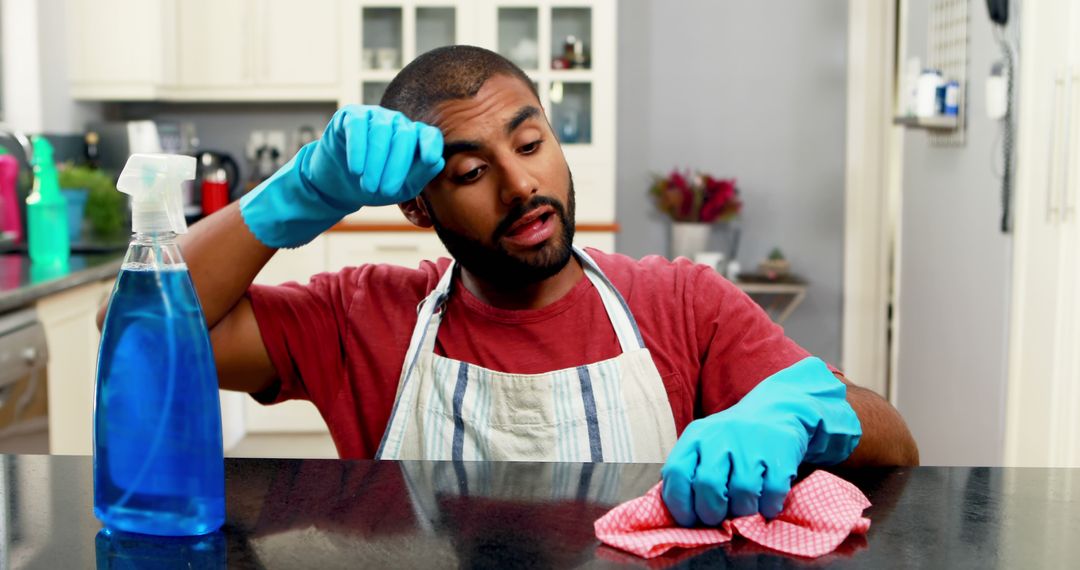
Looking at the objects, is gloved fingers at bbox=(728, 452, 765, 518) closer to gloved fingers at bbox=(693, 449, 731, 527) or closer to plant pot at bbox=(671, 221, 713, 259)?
gloved fingers at bbox=(693, 449, 731, 527)

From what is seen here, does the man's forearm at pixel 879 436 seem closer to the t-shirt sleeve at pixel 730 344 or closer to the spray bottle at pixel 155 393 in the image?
the t-shirt sleeve at pixel 730 344

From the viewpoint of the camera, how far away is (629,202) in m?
4.54

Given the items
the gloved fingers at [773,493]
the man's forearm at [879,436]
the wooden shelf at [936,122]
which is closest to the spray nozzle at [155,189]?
the gloved fingers at [773,493]

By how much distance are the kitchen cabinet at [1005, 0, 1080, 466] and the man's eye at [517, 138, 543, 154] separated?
1502mm

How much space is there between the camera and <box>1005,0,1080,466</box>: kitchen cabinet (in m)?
2.39

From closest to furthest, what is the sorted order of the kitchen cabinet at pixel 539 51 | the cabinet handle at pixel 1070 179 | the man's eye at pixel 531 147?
the man's eye at pixel 531 147 → the cabinet handle at pixel 1070 179 → the kitchen cabinet at pixel 539 51

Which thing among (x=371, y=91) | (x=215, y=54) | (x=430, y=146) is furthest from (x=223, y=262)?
(x=215, y=54)

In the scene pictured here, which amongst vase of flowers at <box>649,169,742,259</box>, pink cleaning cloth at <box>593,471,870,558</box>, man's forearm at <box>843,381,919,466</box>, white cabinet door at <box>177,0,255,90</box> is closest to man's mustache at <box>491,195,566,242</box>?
man's forearm at <box>843,381,919,466</box>

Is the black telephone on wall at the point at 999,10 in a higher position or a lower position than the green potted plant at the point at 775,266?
higher

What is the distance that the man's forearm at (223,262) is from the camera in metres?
1.30

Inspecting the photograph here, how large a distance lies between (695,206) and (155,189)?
3669 mm

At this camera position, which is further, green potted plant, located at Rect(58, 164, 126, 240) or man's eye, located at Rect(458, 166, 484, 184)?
green potted plant, located at Rect(58, 164, 126, 240)

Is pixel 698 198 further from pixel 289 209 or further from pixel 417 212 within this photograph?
pixel 289 209

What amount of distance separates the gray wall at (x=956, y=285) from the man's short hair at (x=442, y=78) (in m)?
1.86
